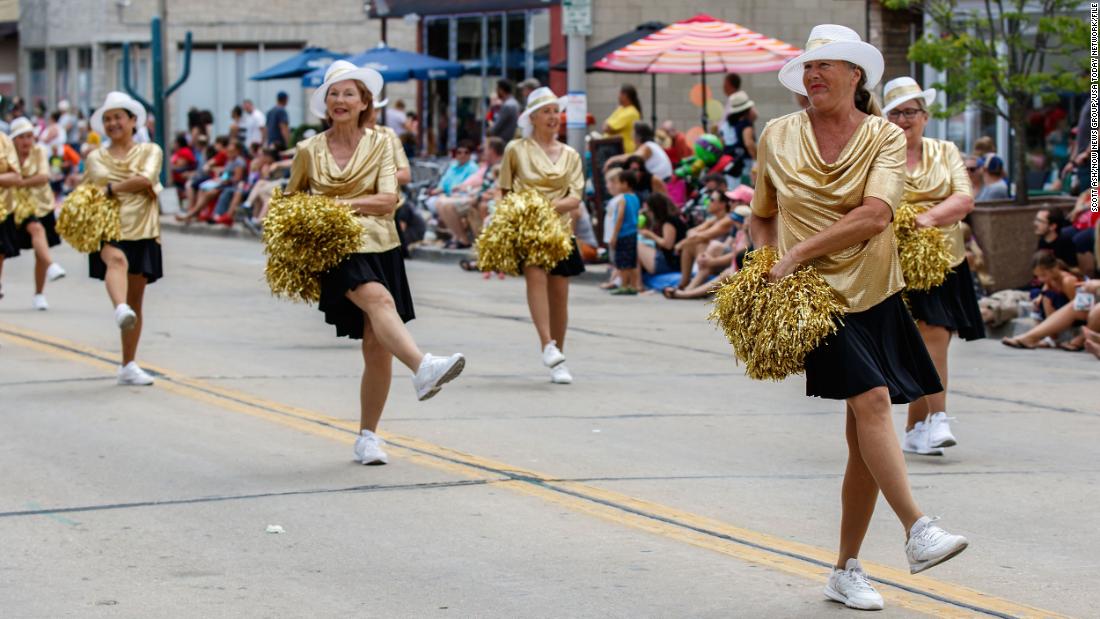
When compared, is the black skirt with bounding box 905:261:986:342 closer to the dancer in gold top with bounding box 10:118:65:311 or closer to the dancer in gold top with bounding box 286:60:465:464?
the dancer in gold top with bounding box 286:60:465:464

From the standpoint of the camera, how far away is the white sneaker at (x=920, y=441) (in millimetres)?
9023

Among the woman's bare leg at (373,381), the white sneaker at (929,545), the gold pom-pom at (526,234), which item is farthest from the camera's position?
the gold pom-pom at (526,234)

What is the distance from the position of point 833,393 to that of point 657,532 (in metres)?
1.51

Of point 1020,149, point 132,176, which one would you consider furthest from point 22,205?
point 1020,149

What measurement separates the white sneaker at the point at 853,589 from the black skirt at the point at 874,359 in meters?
0.61

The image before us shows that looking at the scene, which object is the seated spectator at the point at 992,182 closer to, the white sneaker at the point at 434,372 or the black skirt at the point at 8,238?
the black skirt at the point at 8,238

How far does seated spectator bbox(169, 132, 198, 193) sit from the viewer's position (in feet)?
108

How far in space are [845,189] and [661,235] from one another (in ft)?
42.5

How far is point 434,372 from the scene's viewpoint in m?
8.30

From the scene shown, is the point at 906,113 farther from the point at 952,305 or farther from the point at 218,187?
the point at 218,187

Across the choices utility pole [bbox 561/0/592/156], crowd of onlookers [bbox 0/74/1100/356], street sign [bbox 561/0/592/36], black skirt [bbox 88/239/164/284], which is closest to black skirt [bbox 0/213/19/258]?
black skirt [bbox 88/239/164/284]

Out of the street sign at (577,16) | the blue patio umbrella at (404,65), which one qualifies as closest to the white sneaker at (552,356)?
the street sign at (577,16)

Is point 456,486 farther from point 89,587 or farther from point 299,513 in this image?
point 89,587

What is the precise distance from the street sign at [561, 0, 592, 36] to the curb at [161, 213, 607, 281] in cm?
291
